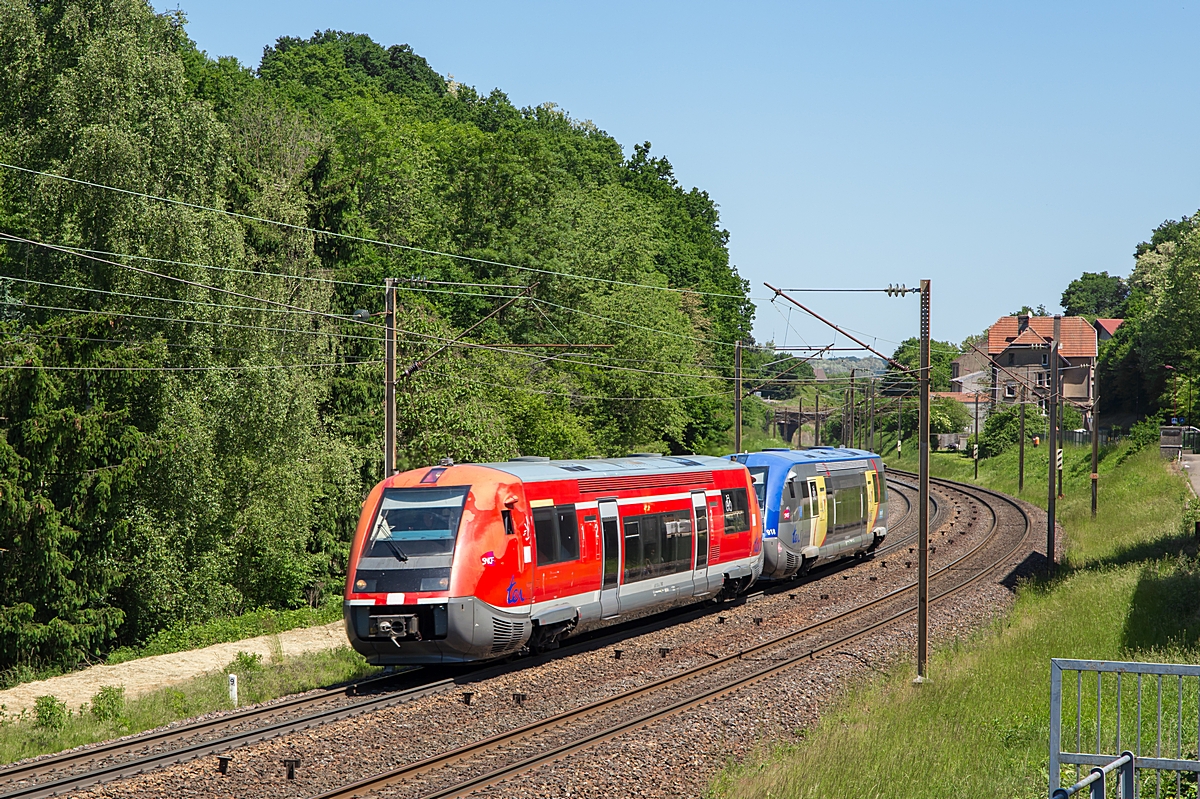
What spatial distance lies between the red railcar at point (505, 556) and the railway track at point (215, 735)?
0.56 metres

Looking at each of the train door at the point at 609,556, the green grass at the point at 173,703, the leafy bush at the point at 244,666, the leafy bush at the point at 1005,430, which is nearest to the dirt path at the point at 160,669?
the leafy bush at the point at 244,666

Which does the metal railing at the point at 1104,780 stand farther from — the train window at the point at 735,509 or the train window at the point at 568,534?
the train window at the point at 735,509

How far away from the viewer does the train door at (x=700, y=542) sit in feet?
76.0

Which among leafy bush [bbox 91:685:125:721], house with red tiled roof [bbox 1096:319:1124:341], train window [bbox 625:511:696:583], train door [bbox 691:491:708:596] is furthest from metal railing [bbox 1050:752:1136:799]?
house with red tiled roof [bbox 1096:319:1124:341]

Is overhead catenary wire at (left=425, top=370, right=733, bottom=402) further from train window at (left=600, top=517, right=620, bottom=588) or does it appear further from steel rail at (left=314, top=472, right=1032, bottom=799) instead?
train window at (left=600, top=517, right=620, bottom=588)

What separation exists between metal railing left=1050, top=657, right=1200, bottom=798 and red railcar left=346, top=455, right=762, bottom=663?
760 cm

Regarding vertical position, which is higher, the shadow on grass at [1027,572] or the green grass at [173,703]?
the green grass at [173,703]

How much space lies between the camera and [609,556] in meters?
20.1

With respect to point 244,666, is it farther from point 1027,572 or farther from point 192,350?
point 1027,572

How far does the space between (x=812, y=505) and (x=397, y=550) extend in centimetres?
1530

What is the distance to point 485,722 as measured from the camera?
1460 centimetres

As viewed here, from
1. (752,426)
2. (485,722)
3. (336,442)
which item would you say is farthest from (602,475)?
(752,426)

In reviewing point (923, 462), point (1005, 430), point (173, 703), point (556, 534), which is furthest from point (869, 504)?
point (1005, 430)

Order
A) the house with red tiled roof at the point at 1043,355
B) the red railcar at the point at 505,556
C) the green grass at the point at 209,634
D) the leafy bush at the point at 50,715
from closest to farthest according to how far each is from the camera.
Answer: the leafy bush at the point at 50,715
the red railcar at the point at 505,556
the green grass at the point at 209,634
the house with red tiled roof at the point at 1043,355
